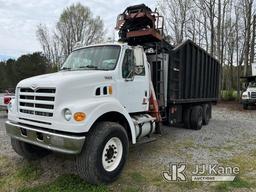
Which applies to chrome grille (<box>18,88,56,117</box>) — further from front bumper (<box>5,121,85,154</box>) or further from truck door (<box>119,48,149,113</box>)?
truck door (<box>119,48,149,113</box>)

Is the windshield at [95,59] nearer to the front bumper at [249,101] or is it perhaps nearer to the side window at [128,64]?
the side window at [128,64]

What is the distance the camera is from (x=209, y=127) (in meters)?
9.45

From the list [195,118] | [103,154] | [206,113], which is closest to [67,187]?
[103,154]

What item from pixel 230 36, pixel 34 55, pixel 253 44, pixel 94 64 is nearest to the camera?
pixel 94 64

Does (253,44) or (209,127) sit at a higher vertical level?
(253,44)

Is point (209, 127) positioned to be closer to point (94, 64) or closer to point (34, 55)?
point (94, 64)

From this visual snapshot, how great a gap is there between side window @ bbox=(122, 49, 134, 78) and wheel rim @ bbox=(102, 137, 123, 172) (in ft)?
4.43

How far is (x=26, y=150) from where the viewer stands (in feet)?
16.2

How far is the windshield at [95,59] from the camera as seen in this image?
490cm

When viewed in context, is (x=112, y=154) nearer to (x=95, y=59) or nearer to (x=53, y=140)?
(x=53, y=140)

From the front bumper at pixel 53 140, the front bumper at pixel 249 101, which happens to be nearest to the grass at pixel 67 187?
the front bumper at pixel 53 140

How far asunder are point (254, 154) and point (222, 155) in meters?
0.80

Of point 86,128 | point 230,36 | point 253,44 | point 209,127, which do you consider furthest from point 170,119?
point 230,36

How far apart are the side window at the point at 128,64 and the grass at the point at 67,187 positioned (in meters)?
2.13
